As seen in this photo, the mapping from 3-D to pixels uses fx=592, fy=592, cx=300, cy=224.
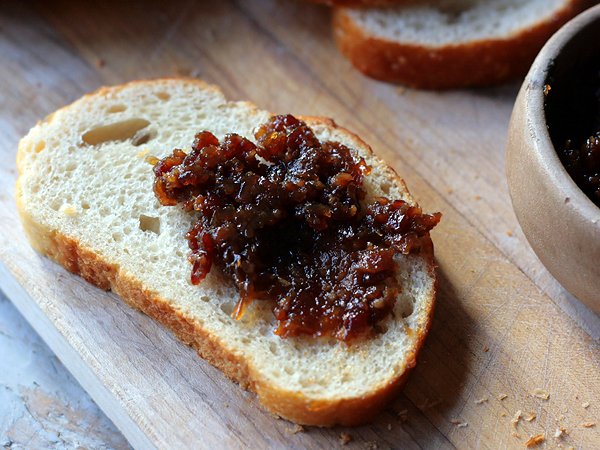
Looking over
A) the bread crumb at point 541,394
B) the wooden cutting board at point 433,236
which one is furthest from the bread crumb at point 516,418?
the bread crumb at point 541,394

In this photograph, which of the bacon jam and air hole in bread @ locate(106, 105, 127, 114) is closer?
the bacon jam

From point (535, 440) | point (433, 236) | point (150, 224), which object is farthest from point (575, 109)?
point (150, 224)

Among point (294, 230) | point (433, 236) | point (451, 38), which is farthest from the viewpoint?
point (451, 38)

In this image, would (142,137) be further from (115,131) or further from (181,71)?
(181,71)

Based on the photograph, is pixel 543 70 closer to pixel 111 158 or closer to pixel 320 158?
pixel 320 158

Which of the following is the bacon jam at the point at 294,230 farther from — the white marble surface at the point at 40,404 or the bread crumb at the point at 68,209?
the white marble surface at the point at 40,404

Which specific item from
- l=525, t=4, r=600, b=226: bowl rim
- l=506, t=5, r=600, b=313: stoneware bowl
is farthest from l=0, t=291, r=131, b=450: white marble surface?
l=525, t=4, r=600, b=226: bowl rim

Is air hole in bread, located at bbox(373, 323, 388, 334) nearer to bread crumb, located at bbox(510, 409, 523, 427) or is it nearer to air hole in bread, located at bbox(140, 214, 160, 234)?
bread crumb, located at bbox(510, 409, 523, 427)
